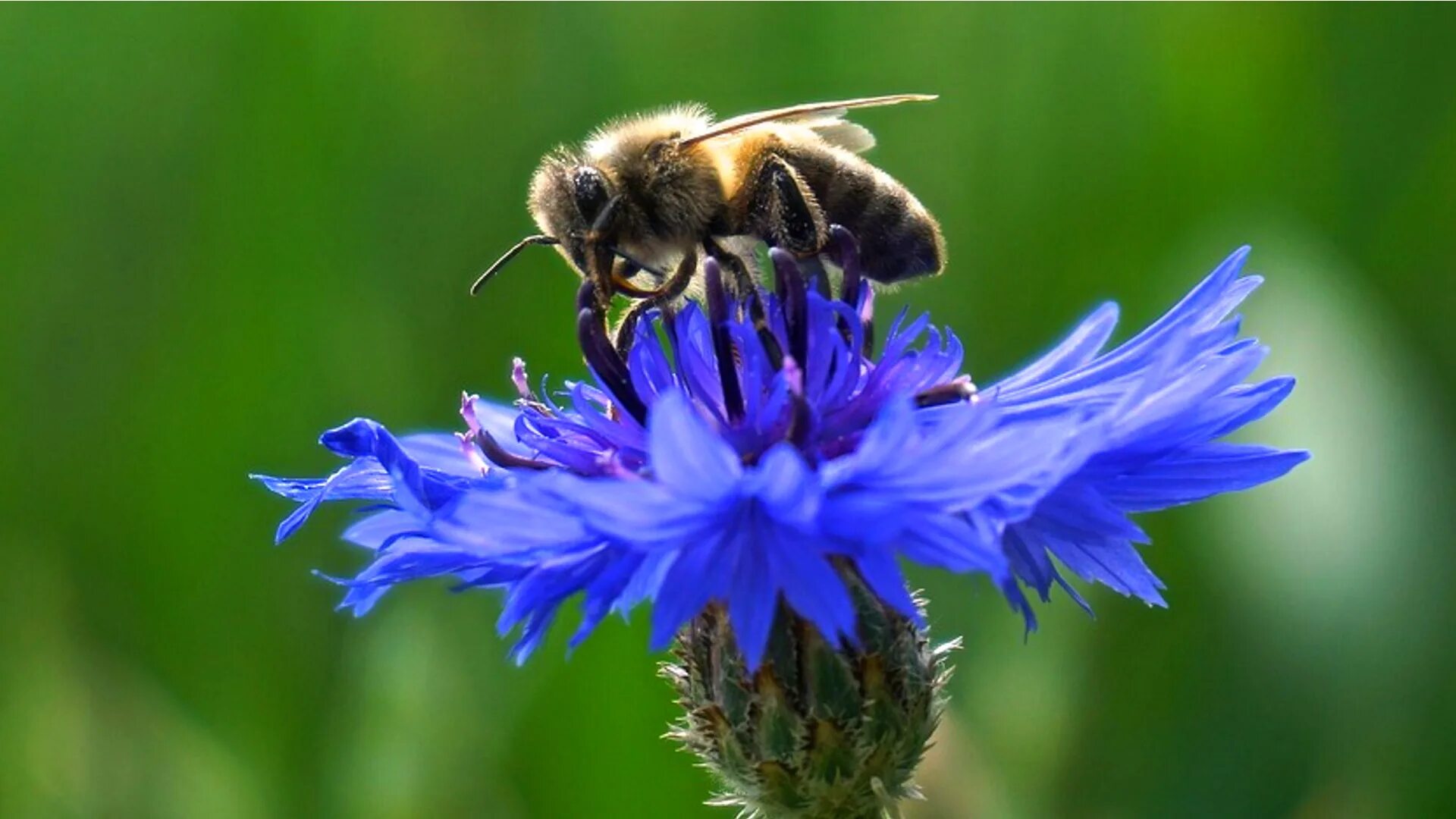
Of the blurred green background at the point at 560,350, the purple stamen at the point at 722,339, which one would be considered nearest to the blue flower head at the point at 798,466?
the purple stamen at the point at 722,339

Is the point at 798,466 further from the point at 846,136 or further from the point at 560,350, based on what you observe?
the point at 560,350

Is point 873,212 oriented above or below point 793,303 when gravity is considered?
above

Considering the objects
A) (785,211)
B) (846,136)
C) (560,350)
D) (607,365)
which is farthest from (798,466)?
(560,350)

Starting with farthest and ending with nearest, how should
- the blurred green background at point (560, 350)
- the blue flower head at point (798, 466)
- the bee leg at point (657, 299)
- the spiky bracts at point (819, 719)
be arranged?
the blurred green background at point (560, 350) → the bee leg at point (657, 299) → the spiky bracts at point (819, 719) → the blue flower head at point (798, 466)

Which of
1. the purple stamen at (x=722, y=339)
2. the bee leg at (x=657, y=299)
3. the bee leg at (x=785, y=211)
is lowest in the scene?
the purple stamen at (x=722, y=339)

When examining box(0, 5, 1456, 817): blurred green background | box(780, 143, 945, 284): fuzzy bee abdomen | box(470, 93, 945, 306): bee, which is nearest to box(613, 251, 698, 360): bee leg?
box(470, 93, 945, 306): bee

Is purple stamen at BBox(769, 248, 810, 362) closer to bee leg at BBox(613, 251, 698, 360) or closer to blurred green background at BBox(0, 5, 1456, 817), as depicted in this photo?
bee leg at BBox(613, 251, 698, 360)

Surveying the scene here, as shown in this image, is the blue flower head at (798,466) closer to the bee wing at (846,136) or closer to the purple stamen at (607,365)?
the purple stamen at (607,365)

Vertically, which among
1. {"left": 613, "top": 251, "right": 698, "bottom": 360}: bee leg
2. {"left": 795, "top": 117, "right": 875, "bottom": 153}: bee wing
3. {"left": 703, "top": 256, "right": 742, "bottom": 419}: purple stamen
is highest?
{"left": 795, "top": 117, "right": 875, "bottom": 153}: bee wing
